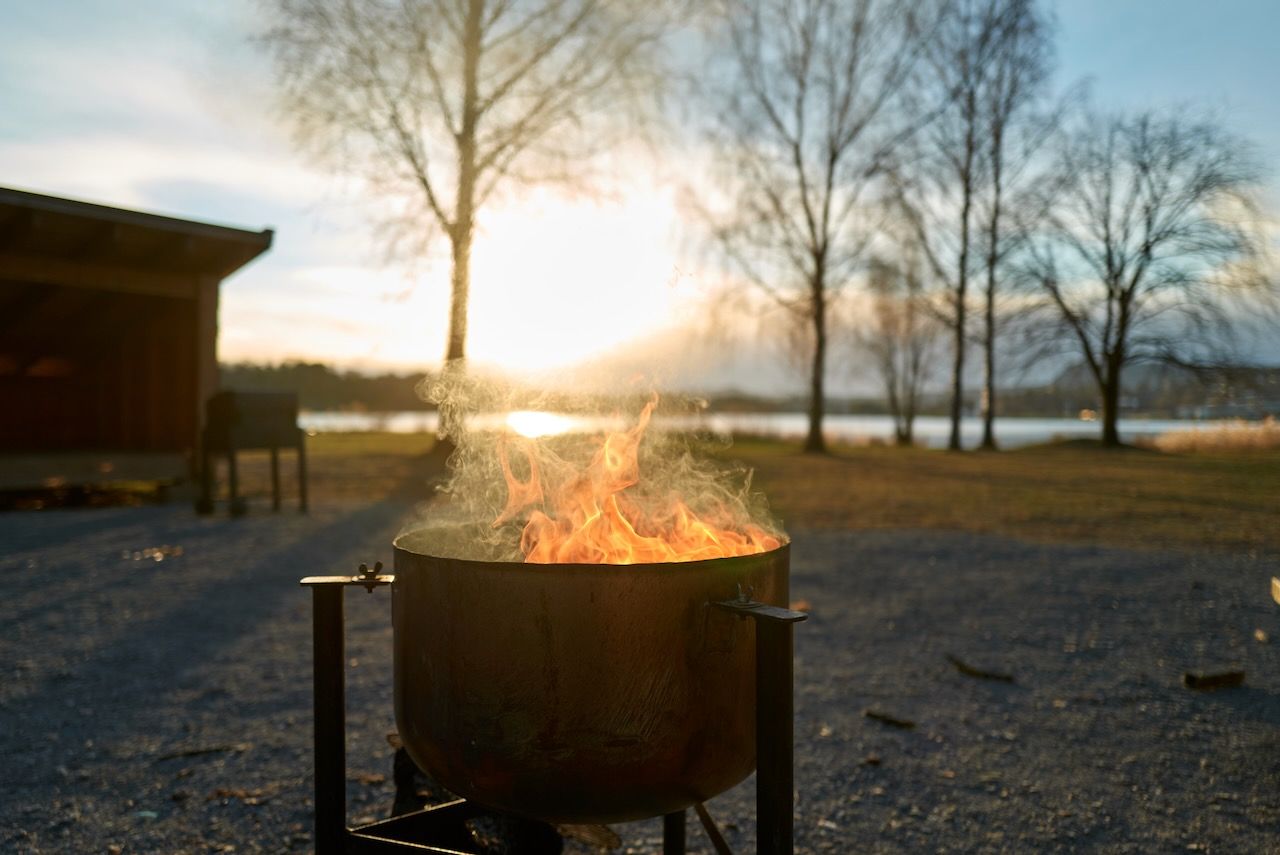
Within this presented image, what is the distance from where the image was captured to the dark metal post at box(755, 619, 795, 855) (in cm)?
157

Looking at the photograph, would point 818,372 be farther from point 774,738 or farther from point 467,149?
point 774,738

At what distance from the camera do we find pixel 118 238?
8906 mm

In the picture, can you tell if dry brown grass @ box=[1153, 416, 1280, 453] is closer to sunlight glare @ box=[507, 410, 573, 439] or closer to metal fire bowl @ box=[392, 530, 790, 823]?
sunlight glare @ box=[507, 410, 573, 439]

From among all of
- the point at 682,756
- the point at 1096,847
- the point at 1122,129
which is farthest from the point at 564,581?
the point at 1122,129

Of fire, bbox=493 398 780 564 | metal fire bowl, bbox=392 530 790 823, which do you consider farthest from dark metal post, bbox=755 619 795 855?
fire, bbox=493 398 780 564

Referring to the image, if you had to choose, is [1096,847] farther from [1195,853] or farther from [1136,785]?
[1136,785]

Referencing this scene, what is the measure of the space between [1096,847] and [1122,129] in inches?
1069

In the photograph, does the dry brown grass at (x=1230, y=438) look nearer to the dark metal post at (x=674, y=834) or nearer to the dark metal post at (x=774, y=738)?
the dark metal post at (x=674, y=834)

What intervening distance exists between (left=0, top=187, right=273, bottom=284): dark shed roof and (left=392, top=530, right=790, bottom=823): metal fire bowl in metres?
8.68

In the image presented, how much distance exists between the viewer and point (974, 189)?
22.9m

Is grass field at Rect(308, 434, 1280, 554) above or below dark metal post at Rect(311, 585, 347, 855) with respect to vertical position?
below

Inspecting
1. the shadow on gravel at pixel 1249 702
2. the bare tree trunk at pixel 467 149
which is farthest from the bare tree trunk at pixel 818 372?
the shadow on gravel at pixel 1249 702

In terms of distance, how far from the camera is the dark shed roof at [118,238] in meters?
8.05

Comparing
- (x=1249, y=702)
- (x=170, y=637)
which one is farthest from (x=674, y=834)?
(x=170, y=637)
